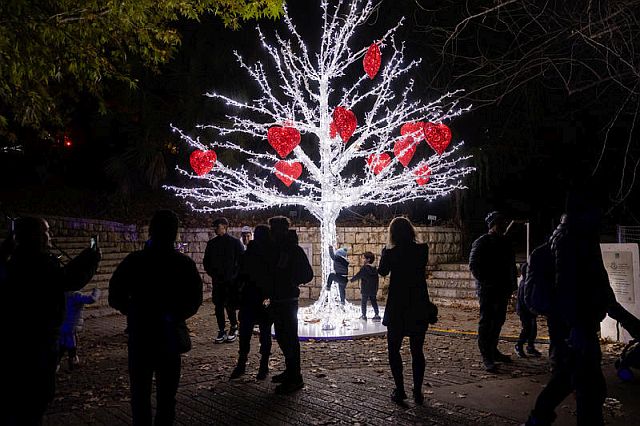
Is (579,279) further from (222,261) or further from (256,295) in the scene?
(222,261)

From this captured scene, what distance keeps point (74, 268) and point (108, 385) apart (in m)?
2.95

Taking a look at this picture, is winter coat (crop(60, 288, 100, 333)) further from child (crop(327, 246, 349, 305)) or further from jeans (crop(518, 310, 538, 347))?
jeans (crop(518, 310, 538, 347))

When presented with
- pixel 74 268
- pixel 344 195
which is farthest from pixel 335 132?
pixel 74 268

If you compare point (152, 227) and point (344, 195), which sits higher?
point (344, 195)

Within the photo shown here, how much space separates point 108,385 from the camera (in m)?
5.93

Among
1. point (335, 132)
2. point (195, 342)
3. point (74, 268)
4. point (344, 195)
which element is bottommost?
point (195, 342)

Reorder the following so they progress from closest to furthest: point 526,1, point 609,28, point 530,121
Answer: point 609,28 < point 526,1 < point 530,121

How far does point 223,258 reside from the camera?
8180 mm

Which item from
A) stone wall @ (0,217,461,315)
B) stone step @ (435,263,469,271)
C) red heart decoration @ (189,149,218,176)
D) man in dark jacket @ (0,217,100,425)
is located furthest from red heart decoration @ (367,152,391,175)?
man in dark jacket @ (0,217,100,425)

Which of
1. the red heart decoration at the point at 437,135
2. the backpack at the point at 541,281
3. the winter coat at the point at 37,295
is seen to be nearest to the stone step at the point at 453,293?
the red heart decoration at the point at 437,135

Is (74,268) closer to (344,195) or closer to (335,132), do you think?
(335,132)

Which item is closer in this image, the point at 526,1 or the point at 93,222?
the point at 526,1

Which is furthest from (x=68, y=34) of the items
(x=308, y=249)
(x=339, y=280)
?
(x=308, y=249)

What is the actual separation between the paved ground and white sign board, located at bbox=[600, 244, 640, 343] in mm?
690
